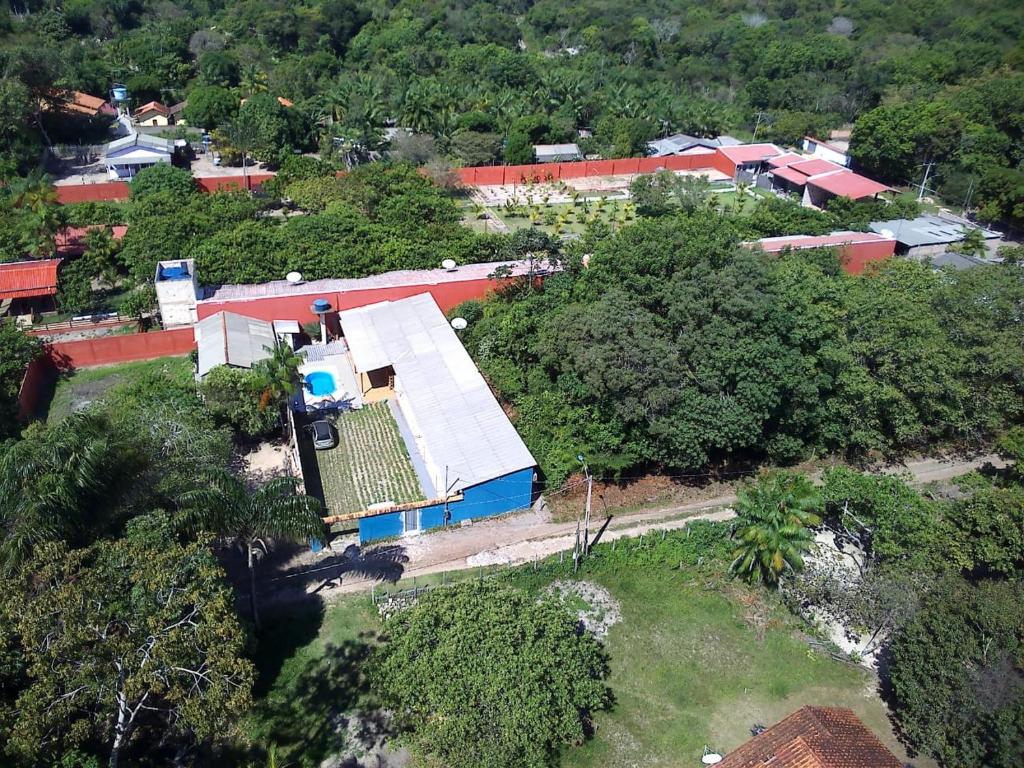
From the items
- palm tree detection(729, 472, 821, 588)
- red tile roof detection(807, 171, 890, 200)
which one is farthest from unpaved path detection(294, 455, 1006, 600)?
red tile roof detection(807, 171, 890, 200)

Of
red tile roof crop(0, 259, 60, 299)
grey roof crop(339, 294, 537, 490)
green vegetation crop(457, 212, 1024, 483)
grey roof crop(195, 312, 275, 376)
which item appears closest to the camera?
grey roof crop(339, 294, 537, 490)

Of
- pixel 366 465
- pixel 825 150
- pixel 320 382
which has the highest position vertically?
pixel 825 150

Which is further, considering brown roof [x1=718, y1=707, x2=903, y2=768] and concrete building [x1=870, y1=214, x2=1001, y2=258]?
concrete building [x1=870, y1=214, x2=1001, y2=258]

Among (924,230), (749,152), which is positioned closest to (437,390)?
(924,230)

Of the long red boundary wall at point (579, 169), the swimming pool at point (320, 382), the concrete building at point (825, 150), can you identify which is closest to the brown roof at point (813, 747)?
the swimming pool at point (320, 382)

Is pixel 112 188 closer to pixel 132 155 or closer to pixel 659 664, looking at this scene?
pixel 132 155

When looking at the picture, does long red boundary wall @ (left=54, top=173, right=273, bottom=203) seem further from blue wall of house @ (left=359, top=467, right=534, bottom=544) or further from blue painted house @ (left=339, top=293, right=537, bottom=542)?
blue wall of house @ (left=359, top=467, right=534, bottom=544)
